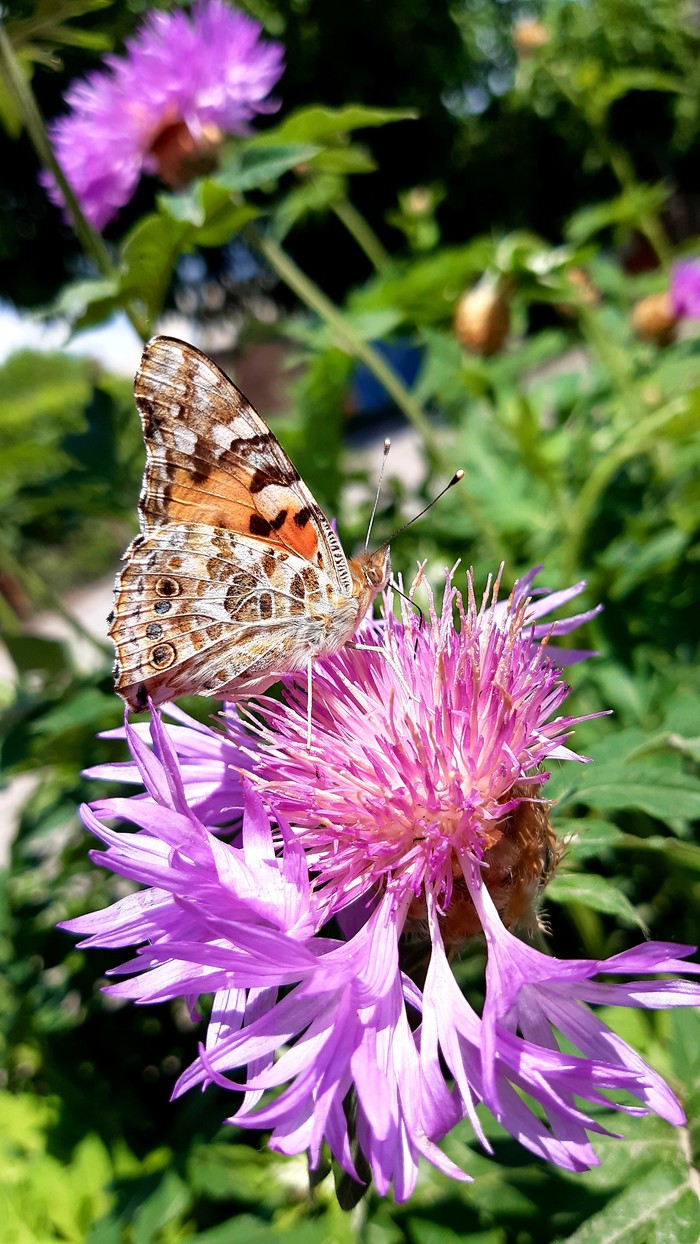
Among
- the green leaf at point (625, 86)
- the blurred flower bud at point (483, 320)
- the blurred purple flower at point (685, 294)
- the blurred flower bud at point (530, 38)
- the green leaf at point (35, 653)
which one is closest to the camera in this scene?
the green leaf at point (35, 653)

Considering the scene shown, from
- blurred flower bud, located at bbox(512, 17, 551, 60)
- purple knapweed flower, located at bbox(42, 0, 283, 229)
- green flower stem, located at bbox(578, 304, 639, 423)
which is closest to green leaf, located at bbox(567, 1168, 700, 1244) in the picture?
green flower stem, located at bbox(578, 304, 639, 423)

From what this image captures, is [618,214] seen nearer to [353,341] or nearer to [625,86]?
[625,86]

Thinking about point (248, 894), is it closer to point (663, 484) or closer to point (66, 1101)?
point (66, 1101)

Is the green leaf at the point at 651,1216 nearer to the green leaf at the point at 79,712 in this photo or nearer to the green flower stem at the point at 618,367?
the green leaf at the point at 79,712

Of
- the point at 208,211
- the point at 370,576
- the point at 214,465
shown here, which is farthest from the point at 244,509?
the point at 208,211

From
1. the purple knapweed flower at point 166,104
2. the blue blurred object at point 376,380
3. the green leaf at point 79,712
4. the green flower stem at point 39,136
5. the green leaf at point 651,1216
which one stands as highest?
the blue blurred object at point 376,380

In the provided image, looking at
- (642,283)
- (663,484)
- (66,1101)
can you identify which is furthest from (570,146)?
(66,1101)

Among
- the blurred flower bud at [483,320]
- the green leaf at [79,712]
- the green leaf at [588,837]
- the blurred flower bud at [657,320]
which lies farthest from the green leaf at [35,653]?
the blurred flower bud at [657,320]
